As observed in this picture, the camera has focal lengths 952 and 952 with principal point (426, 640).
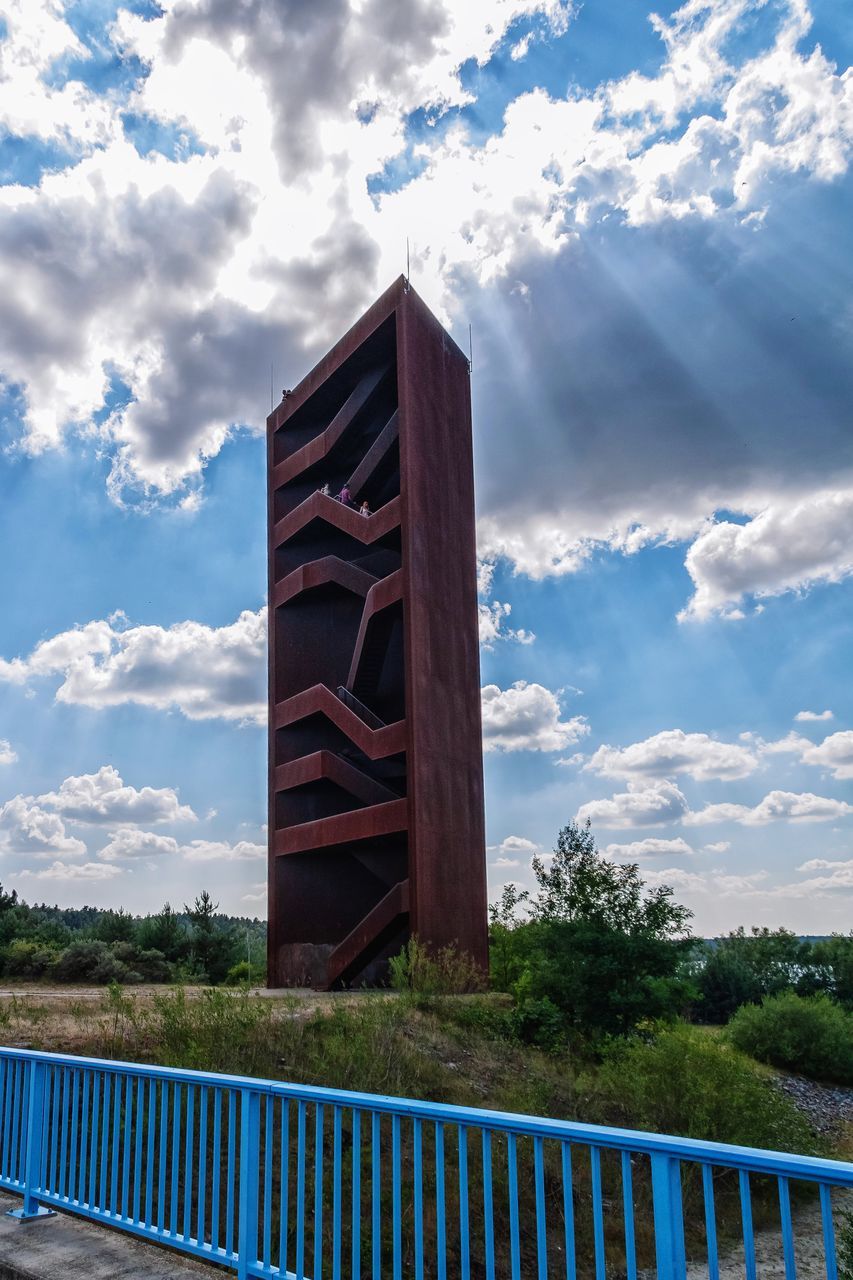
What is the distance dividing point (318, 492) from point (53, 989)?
13048mm

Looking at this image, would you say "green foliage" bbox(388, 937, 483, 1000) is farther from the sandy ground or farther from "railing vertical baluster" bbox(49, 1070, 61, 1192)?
"railing vertical baluster" bbox(49, 1070, 61, 1192)

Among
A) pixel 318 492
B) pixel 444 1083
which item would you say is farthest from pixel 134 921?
pixel 444 1083

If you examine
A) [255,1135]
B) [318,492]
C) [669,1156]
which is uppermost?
[318,492]

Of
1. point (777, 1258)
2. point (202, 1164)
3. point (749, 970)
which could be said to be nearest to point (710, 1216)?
point (202, 1164)

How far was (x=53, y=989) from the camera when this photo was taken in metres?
19.9

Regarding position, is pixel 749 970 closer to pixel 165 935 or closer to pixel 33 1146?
pixel 165 935

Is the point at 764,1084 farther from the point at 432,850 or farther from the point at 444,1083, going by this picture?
the point at 432,850

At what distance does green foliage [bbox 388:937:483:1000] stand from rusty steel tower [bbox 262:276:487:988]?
69 cm

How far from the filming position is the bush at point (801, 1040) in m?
20.9

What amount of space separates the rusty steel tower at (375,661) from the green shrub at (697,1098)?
282 inches

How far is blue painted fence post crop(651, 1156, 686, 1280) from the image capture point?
9.71 ft

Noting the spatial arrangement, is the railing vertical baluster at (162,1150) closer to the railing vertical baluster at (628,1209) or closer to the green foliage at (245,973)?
the railing vertical baluster at (628,1209)

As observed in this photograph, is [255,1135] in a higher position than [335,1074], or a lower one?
higher

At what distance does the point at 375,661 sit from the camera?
2358 centimetres
